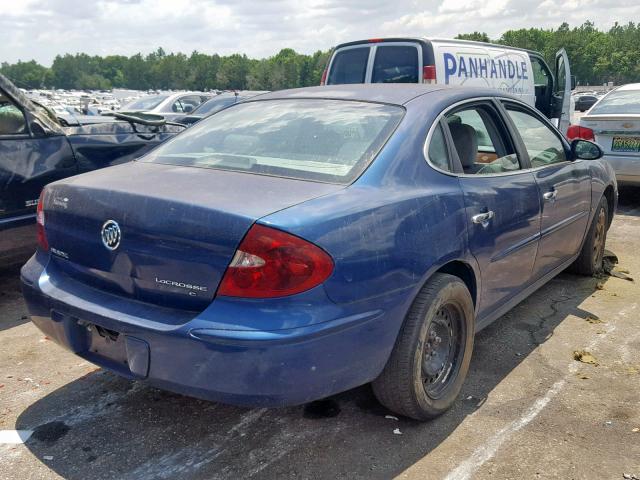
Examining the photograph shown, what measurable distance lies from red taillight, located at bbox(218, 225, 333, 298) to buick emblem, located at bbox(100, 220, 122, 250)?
1.85 feet

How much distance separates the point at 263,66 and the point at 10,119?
138376mm

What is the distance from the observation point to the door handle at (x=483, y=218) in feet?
10.2

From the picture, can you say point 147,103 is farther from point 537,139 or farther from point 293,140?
point 293,140

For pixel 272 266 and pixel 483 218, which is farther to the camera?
pixel 483 218

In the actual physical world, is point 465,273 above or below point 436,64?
below

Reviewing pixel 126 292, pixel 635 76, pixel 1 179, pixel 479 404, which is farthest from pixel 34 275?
pixel 635 76

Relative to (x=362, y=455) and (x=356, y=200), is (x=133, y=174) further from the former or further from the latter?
(x=362, y=455)

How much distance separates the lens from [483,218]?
3184 millimetres

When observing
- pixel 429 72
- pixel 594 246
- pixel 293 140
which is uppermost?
pixel 429 72

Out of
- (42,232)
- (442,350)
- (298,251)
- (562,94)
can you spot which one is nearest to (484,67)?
(562,94)

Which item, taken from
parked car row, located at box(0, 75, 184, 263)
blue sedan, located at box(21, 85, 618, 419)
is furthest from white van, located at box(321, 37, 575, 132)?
blue sedan, located at box(21, 85, 618, 419)

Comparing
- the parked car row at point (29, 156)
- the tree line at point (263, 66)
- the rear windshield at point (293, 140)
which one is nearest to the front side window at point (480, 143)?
the rear windshield at point (293, 140)

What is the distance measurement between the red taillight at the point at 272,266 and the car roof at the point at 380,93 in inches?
49.7

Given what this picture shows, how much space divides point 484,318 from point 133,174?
2.03 m
